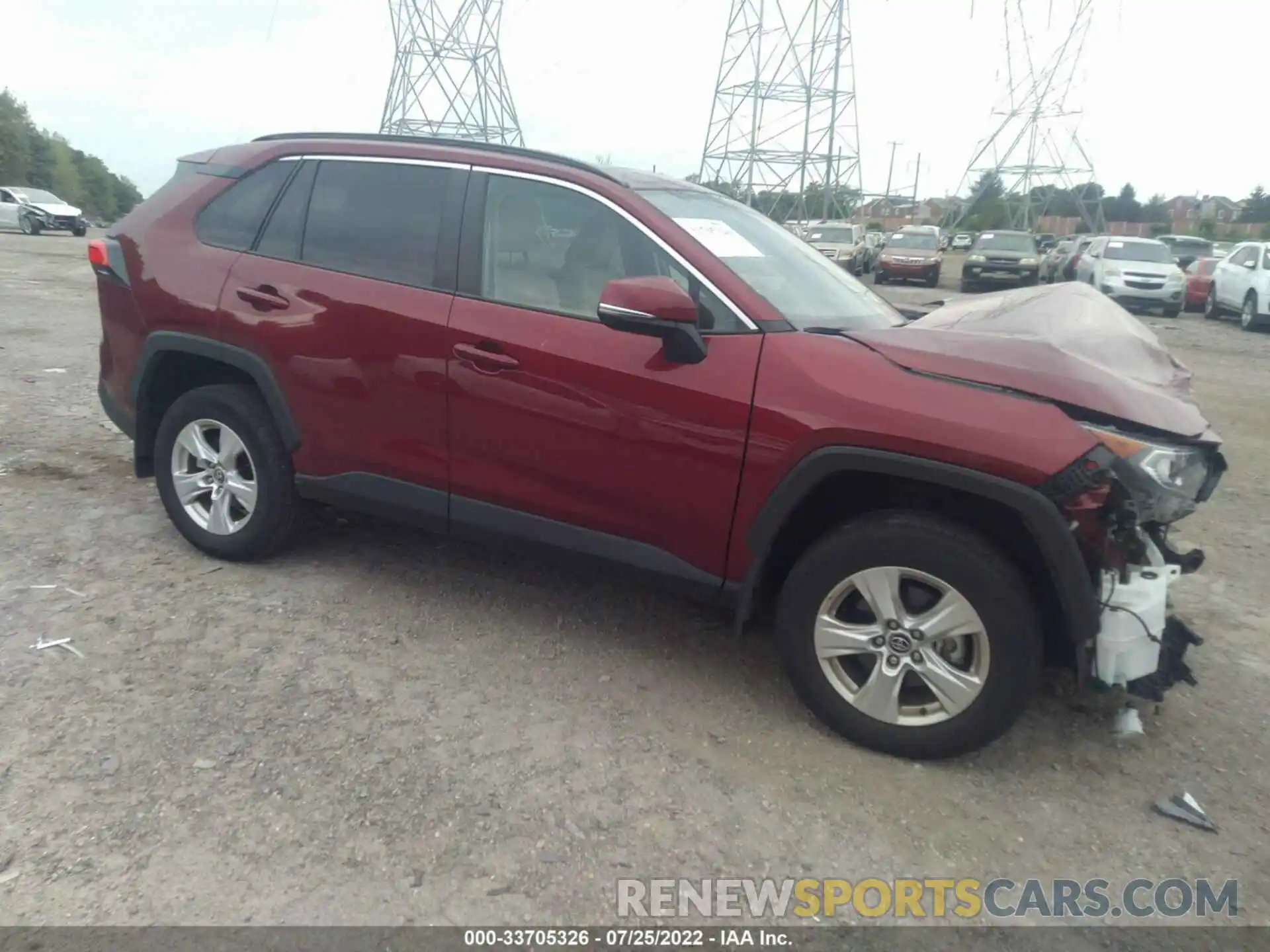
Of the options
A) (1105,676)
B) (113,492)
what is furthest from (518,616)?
(113,492)

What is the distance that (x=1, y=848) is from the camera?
2463mm

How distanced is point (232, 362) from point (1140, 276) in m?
20.3

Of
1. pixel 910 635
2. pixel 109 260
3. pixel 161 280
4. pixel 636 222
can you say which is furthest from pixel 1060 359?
pixel 109 260

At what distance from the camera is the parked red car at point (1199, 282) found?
69.2ft

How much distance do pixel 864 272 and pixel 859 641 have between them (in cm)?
2868

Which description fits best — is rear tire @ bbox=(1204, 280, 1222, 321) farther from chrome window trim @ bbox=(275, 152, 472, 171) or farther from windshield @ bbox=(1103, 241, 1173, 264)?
chrome window trim @ bbox=(275, 152, 472, 171)

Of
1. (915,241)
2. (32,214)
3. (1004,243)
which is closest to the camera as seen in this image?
(1004,243)

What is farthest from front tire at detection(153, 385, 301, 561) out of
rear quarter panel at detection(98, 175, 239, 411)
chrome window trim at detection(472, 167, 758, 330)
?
chrome window trim at detection(472, 167, 758, 330)

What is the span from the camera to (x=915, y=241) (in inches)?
1045

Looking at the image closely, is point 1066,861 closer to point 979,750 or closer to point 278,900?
point 979,750

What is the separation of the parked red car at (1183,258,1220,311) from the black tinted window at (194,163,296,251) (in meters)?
21.5

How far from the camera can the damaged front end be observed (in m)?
2.71

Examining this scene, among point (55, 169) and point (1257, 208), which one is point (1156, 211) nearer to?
point (1257, 208)

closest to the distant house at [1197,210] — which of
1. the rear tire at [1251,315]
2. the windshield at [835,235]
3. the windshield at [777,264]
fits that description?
the windshield at [835,235]
